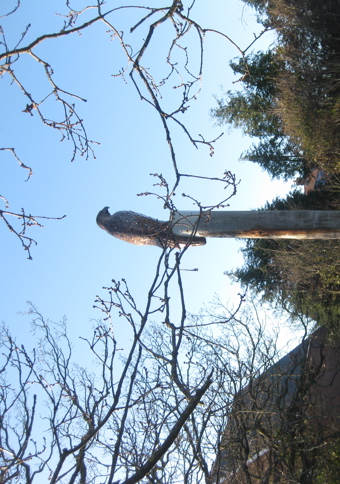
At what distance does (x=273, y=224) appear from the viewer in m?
7.08

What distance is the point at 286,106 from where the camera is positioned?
11.0m

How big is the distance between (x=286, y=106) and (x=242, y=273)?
5060 mm

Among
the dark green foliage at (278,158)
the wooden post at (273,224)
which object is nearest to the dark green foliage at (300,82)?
the dark green foliage at (278,158)

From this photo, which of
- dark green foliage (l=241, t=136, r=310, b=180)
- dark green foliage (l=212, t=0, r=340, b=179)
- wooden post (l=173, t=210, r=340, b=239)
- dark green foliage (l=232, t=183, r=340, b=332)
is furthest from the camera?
dark green foliage (l=241, t=136, r=310, b=180)

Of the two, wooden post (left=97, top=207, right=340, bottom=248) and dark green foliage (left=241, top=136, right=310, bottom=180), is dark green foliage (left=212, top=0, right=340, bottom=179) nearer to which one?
dark green foliage (left=241, top=136, right=310, bottom=180)

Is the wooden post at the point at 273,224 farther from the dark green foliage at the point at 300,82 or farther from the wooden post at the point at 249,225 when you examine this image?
the dark green foliage at the point at 300,82

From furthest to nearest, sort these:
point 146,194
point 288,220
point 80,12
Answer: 1. point 288,220
2. point 80,12
3. point 146,194

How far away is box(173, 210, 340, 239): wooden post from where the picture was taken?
7.00 m

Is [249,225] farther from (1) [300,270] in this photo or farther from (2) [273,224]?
(1) [300,270]

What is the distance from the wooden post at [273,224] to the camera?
23.0 ft

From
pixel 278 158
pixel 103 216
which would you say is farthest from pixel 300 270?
pixel 103 216

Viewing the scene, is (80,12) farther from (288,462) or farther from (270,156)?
(270,156)

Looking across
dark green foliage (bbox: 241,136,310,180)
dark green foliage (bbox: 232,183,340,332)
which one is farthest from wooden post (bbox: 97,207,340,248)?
dark green foliage (bbox: 241,136,310,180)

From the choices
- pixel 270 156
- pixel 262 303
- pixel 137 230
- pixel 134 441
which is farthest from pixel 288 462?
pixel 270 156
